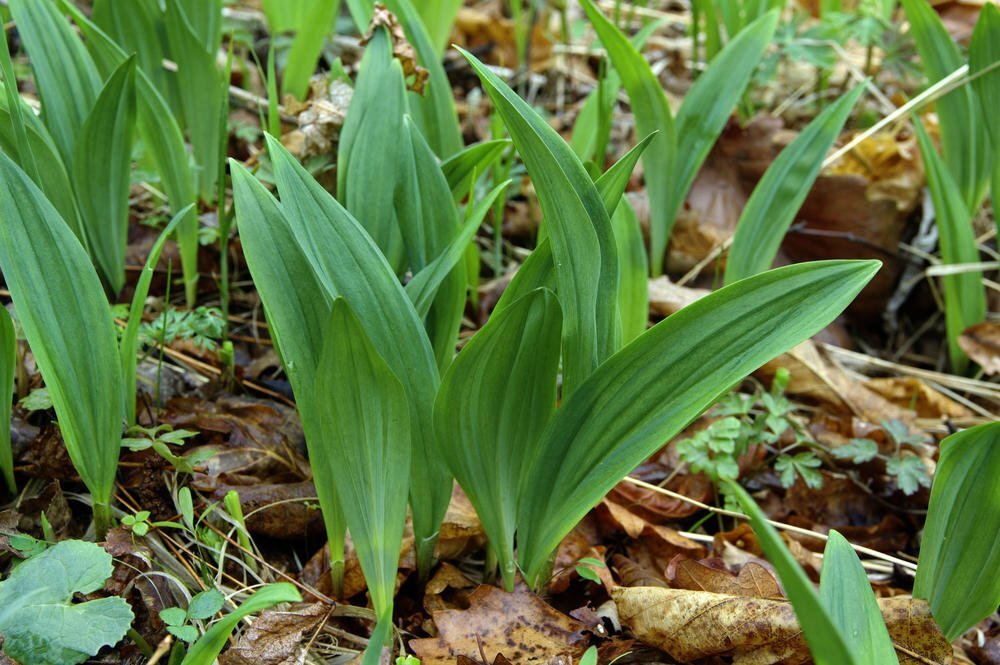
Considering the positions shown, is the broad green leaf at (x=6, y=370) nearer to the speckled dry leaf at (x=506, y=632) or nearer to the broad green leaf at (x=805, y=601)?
the speckled dry leaf at (x=506, y=632)

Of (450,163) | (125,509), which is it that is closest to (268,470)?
(125,509)

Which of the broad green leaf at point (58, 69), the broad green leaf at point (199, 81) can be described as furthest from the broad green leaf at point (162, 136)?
the broad green leaf at point (199, 81)

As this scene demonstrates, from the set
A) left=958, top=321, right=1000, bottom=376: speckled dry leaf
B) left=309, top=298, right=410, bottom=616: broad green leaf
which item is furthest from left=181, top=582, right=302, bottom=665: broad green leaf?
left=958, top=321, right=1000, bottom=376: speckled dry leaf

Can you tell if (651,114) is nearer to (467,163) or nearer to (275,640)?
(467,163)

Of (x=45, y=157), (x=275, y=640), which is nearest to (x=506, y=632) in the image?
(x=275, y=640)

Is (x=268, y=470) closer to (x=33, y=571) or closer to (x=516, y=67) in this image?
(x=33, y=571)

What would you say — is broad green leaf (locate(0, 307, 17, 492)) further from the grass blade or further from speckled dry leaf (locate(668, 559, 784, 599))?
speckled dry leaf (locate(668, 559, 784, 599))
